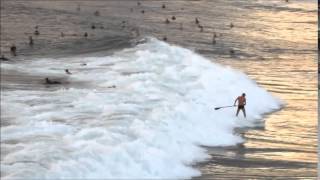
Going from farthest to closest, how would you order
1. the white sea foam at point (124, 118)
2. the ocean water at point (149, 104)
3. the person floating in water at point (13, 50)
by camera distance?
the person floating in water at point (13, 50) < the ocean water at point (149, 104) < the white sea foam at point (124, 118)

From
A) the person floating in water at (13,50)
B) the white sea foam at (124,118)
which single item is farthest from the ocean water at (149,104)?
the person floating in water at (13,50)

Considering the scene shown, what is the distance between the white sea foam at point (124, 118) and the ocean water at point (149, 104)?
0.04 meters

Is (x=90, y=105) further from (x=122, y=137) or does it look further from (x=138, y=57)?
(x=138, y=57)

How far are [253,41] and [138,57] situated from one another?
52.2 ft

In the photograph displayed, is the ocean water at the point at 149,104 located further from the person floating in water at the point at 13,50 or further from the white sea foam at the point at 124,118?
the person floating in water at the point at 13,50

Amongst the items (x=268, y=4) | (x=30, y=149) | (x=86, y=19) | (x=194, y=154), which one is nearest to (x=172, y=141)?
(x=194, y=154)

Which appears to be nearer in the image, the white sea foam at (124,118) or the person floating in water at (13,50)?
the white sea foam at (124,118)

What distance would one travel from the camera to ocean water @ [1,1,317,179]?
15.5 meters

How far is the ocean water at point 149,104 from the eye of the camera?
15453 millimetres

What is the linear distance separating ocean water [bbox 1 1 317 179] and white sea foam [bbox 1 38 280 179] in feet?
0.14

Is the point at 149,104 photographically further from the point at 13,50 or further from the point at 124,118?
the point at 13,50

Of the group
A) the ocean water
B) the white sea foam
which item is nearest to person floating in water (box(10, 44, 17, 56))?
the ocean water

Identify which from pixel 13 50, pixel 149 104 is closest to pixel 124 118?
pixel 149 104

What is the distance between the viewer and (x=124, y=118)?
62.6ft
